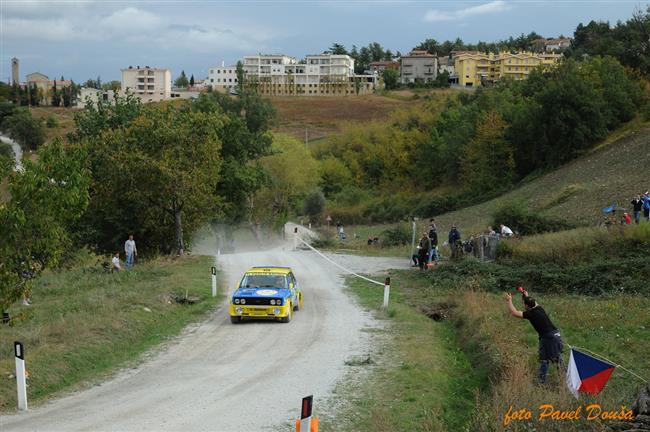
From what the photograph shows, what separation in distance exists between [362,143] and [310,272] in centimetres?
7781

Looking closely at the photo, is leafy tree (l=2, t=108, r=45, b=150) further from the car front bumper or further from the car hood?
the car front bumper

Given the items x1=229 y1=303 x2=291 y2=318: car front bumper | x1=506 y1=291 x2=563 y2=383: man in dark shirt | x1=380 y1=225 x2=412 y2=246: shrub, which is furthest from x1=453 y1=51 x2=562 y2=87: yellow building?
x1=506 y1=291 x2=563 y2=383: man in dark shirt

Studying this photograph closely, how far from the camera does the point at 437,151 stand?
9256 cm

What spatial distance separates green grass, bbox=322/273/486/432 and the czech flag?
191cm

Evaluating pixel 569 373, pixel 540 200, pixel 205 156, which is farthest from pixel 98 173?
pixel 540 200

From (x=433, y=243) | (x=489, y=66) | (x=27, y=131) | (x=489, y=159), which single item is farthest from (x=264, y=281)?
(x=489, y=66)

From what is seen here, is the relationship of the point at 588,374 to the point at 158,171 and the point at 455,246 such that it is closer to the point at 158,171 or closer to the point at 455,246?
the point at 455,246

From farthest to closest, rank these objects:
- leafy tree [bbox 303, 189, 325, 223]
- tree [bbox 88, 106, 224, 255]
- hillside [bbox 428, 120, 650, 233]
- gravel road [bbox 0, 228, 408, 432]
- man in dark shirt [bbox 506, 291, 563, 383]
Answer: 1. leafy tree [bbox 303, 189, 325, 223]
2. hillside [bbox 428, 120, 650, 233]
3. tree [bbox 88, 106, 224, 255]
4. man in dark shirt [bbox 506, 291, 563, 383]
5. gravel road [bbox 0, 228, 408, 432]

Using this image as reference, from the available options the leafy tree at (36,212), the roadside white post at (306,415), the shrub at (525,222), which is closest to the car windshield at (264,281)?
the leafy tree at (36,212)

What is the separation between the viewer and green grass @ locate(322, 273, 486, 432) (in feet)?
39.2

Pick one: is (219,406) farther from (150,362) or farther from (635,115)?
(635,115)

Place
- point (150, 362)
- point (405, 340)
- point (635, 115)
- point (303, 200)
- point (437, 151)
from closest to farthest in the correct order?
point (150, 362) → point (405, 340) → point (635, 115) → point (303, 200) → point (437, 151)

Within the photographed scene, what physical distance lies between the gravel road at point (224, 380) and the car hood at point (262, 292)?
850 mm

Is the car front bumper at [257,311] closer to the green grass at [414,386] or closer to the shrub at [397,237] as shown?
the green grass at [414,386]
